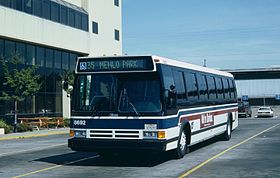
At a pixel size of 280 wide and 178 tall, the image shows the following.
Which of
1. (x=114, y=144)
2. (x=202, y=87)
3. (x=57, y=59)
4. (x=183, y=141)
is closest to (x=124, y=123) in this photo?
(x=114, y=144)

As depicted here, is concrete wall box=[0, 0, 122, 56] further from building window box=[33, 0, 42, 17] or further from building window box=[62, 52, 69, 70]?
building window box=[62, 52, 69, 70]

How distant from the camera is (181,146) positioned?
46.3 feet

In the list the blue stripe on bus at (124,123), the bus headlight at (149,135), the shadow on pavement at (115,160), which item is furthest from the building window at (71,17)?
the bus headlight at (149,135)

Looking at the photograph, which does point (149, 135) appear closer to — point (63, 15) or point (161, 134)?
point (161, 134)

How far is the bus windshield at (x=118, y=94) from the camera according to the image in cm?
1249

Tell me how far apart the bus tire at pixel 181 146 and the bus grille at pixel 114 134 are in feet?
6.17

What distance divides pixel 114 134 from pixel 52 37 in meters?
28.8

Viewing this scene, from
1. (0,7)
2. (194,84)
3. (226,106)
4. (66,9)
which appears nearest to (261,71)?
(66,9)

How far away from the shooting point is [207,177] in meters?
10.7

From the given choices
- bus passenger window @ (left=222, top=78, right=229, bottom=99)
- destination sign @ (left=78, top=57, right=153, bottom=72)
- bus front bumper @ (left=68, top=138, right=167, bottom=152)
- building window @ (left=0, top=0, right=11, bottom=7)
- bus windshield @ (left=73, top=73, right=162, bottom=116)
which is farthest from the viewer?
building window @ (left=0, top=0, right=11, bottom=7)

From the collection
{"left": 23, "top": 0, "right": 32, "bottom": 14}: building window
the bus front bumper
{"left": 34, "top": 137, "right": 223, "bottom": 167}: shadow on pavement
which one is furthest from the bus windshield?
{"left": 23, "top": 0, "right": 32, "bottom": 14}: building window

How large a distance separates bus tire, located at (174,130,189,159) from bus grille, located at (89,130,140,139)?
6.17 ft

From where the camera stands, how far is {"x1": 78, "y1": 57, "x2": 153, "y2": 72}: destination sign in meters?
12.8

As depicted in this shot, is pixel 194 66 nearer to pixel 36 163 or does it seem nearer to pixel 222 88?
pixel 222 88
